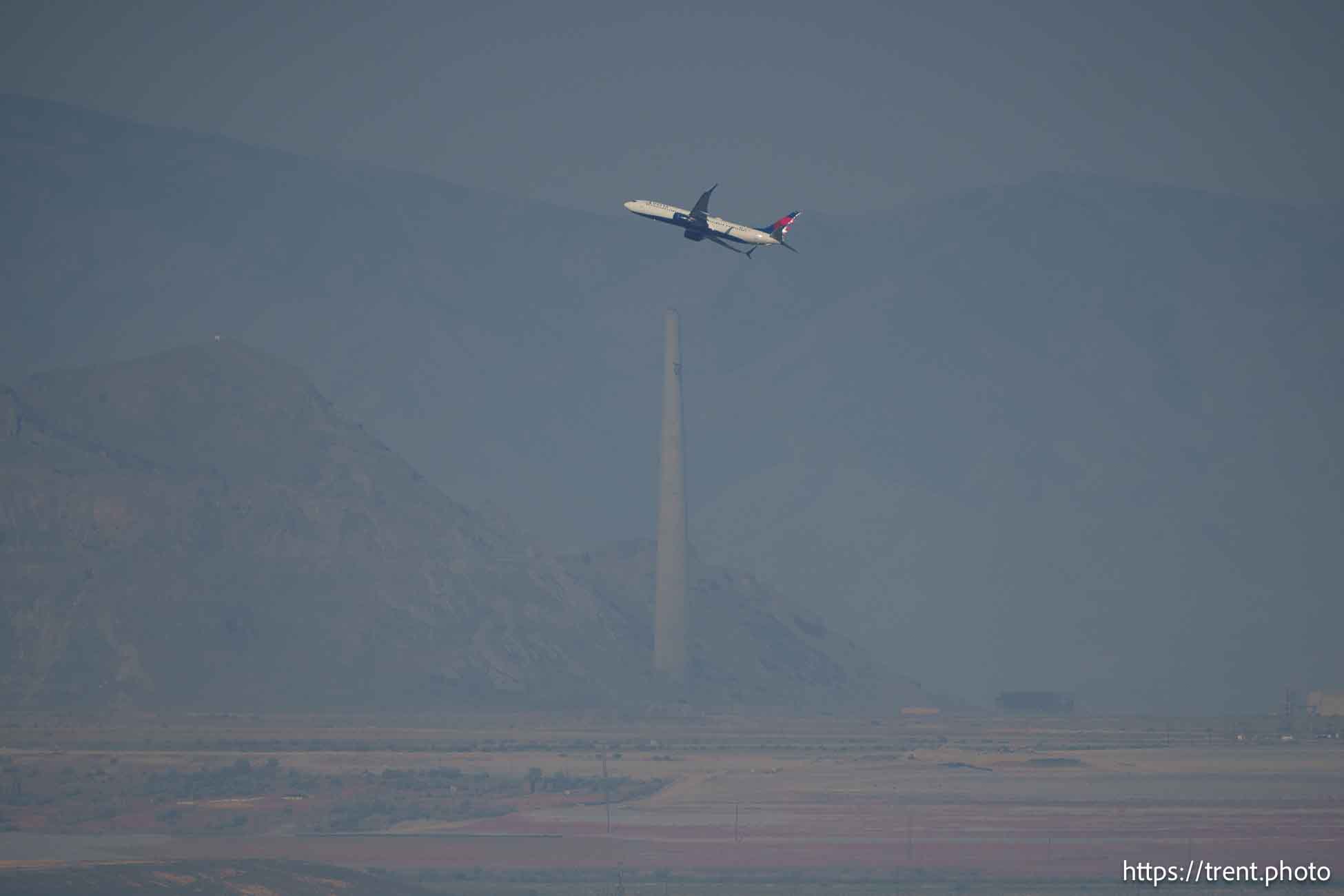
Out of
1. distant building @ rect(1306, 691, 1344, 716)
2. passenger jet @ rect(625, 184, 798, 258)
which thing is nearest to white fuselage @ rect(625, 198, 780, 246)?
passenger jet @ rect(625, 184, 798, 258)

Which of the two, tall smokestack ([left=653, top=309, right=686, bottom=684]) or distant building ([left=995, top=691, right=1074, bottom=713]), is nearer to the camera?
tall smokestack ([left=653, top=309, right=686, bottom=684])

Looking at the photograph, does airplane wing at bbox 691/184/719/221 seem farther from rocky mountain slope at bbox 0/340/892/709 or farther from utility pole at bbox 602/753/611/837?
rocky mountain slope at bbox 0/340/892/709

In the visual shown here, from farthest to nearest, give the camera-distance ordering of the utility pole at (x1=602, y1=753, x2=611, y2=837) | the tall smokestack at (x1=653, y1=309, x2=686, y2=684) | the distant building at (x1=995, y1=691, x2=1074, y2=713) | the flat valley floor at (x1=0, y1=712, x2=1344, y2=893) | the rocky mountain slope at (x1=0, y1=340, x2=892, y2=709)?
the distant building at (x1=995, y1=691, x2=1074, y2=713) → the tall smokestack at (x1=653, y1=309, x2=686, y2=684) → the rocky mountain slope at (x1=0, y1=340, x2=892, y2=709) → the utility pole at (x1=602, y1=753, x2=611, y2=837) → the flat valley floor at (x1=0, y1=712, x2=1344, y2=893)

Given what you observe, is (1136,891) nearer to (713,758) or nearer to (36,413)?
(713,758)

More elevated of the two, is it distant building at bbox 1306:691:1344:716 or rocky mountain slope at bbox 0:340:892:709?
rocky mountain slope at bbox 0:340:892:709

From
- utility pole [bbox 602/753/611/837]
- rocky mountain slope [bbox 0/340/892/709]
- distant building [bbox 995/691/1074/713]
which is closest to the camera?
utility pole [bbox 602/753/611/837]

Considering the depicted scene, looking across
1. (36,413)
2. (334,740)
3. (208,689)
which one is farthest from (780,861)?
(36,413)

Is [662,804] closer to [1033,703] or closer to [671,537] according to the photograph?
[671,537]
